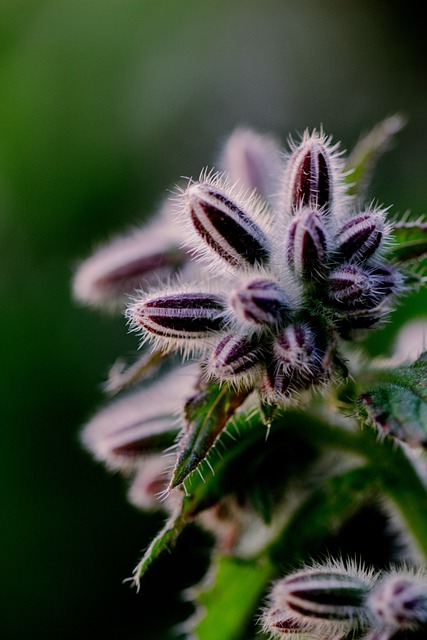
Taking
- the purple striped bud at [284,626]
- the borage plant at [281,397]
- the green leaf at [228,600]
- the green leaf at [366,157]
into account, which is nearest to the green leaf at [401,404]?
the borage plant at [281,397]

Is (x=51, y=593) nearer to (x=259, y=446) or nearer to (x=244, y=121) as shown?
(x=259, y=446)

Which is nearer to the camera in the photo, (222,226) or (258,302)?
(258,302)

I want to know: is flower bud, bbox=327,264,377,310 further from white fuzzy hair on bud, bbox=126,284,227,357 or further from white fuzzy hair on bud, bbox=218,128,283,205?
white fuzzy hair on bud, bbox=218,128,283,205

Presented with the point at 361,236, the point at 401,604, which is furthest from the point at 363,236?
the point at 401,604

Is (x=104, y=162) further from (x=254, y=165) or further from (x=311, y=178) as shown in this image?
(x=311, y=178)

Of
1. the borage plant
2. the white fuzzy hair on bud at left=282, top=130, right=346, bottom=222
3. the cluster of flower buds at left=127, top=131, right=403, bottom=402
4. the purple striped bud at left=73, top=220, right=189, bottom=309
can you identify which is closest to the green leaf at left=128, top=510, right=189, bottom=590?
the borage plant
